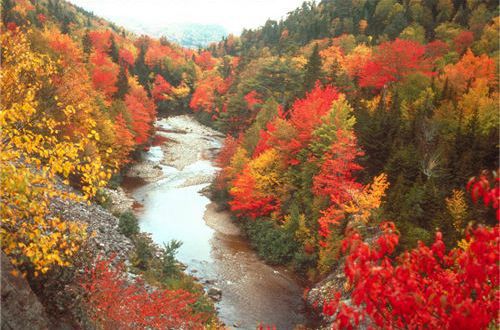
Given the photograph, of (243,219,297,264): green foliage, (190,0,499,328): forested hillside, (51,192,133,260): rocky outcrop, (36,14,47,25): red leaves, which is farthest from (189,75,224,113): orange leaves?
(51,192,133,260): rocky outcrop

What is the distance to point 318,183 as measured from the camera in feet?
109

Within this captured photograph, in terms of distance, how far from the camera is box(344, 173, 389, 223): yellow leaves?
1120 inches

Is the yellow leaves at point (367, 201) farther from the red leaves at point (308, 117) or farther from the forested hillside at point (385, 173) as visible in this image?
the red leaves at point (308, 117)

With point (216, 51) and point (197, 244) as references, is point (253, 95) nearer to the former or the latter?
point (197, 244)

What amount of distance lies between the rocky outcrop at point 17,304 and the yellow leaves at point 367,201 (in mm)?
21447

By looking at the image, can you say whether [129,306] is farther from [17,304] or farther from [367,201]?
[367,201]

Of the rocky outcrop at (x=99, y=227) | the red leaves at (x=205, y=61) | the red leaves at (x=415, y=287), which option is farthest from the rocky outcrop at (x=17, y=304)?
the red leaves at (x=205, y=61)

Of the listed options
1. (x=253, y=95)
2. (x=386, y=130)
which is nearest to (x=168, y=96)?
(x=253, y=95)

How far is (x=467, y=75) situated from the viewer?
44125mm

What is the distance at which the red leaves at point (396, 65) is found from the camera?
4984 centimetres

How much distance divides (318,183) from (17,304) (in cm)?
2608

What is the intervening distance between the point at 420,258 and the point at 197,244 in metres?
30.7

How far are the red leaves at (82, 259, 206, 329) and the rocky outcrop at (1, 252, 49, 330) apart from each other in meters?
3.92

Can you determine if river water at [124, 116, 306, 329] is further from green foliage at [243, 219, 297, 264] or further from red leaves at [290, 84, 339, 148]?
red leaves at [290, 84, 339, 148]
